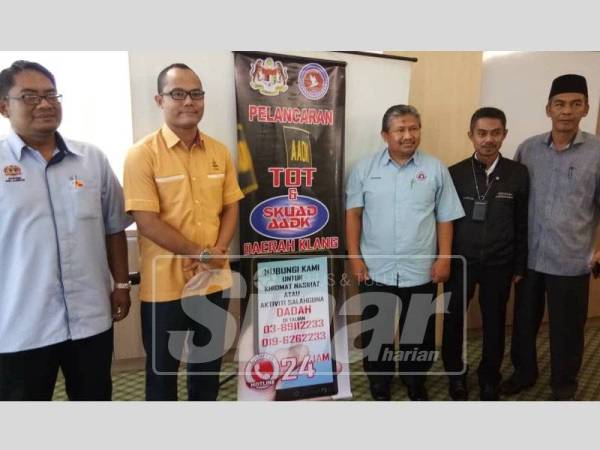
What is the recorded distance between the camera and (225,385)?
106 inches

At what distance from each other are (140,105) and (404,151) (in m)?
1.27

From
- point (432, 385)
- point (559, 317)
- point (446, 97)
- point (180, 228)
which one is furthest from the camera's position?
point (446, 97)

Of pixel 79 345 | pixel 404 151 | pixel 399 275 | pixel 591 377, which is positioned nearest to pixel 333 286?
pixel 399 275

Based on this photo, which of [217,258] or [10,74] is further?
[217,258]

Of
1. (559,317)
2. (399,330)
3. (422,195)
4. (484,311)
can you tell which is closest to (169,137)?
(422,195)

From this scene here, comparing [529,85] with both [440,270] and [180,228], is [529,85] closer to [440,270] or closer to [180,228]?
[440,270]

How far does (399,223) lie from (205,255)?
0.99 m

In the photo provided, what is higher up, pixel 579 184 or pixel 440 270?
pixel 579 184

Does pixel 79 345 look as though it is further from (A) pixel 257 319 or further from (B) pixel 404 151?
(B) pixel 404 151

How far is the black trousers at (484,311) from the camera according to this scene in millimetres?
2408

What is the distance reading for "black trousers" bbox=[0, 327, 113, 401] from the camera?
1.61 m

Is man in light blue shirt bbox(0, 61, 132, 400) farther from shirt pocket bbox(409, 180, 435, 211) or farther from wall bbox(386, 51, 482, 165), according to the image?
wall bbox(386, 51, 482, 165)

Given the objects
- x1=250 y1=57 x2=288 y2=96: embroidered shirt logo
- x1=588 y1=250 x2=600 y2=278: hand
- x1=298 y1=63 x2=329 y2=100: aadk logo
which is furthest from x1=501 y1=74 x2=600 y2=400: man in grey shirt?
x1=250 y1=57 x2=288 y2=96: embroidered shirt logo

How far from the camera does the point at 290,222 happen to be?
2.46m
